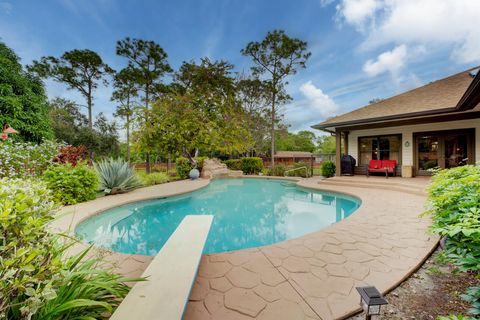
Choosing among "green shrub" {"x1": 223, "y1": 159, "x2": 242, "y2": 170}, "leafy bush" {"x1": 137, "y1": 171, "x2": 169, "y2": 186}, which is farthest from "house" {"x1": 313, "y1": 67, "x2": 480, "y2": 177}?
"leafy bush" {"x1": 137, "y1": 171, "x2": 169, "y2": 186}

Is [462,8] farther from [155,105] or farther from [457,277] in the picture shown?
[155,105]

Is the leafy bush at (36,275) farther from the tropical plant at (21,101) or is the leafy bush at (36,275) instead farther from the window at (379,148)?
the window at (379,148)

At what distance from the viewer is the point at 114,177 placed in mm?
7914

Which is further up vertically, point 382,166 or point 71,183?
point 382,166

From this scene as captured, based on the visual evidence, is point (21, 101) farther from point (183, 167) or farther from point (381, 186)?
point (381, 186)

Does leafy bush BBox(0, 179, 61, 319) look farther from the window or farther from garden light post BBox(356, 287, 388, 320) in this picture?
the window

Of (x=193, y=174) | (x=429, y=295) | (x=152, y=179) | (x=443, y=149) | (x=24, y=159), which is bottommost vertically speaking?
(x=429, y=295)

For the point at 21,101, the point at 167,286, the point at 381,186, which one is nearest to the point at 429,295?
the point at 167,286

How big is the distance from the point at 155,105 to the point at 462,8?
1315 centimetres

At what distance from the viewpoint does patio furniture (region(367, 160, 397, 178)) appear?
9.78 meters

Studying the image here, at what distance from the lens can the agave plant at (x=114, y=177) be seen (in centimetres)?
783

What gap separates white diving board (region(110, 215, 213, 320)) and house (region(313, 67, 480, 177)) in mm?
9538

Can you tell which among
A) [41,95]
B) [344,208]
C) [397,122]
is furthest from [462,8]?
[41,95]

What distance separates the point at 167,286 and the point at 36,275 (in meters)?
0.97
